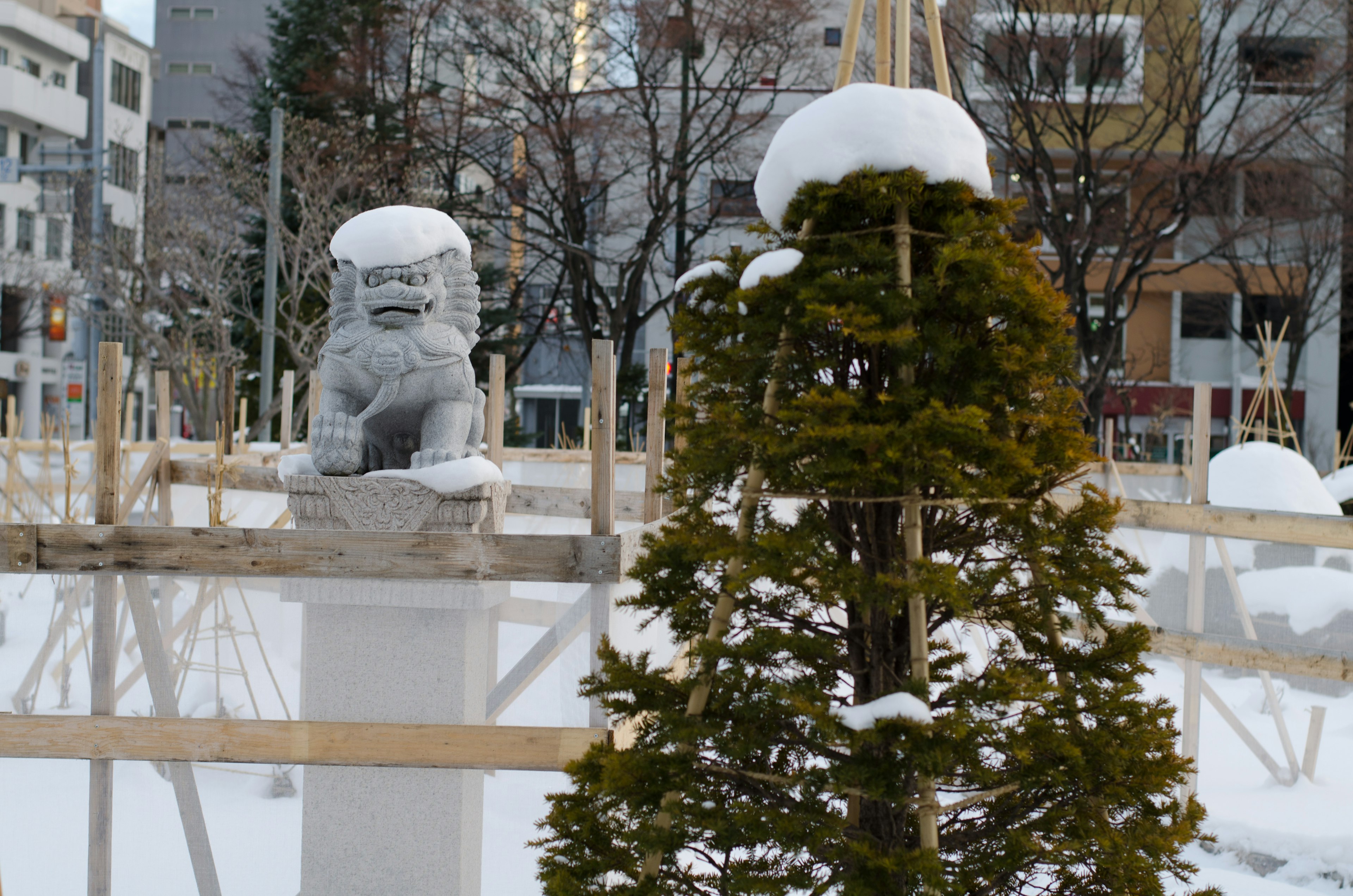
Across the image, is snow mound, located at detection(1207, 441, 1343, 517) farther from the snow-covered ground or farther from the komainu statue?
the komainu statue

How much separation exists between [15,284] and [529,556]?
27057 mm

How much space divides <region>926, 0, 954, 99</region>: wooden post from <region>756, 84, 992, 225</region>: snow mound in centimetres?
20

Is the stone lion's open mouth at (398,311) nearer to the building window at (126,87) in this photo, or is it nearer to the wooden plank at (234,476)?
the wooden plank at (234,476)

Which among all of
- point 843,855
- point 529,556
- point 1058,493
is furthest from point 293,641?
point 1058,493

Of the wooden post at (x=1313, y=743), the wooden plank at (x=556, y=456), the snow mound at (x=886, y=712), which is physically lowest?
the wooden post at (x=1313, y=743)

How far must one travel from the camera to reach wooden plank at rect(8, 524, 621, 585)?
159 inches

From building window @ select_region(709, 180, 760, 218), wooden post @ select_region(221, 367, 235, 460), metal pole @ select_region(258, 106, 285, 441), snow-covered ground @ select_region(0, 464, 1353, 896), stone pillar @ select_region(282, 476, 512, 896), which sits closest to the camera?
stone pillar @ select_region(282, 476, 512, 896)

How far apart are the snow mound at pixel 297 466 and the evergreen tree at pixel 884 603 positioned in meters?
2.18

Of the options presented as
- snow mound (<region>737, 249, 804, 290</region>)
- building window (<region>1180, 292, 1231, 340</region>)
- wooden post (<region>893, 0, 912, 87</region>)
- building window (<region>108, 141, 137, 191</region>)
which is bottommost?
snow mound (<region>737, 249, 804, 290</region>)

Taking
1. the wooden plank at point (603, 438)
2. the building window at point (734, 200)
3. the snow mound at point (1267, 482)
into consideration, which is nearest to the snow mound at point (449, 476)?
the wooden plank at point (603, 438)

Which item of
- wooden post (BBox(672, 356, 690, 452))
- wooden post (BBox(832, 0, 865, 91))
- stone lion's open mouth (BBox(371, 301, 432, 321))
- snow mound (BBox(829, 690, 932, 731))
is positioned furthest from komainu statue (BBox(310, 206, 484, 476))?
snow mound (BBox(829, 690, 932, 731))

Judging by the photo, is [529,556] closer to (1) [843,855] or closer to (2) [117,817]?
(1) [843,855]

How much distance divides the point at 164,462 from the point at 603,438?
416cm

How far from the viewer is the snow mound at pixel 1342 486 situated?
11.2 metres
